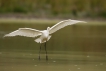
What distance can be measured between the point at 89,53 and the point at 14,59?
13.2 feet

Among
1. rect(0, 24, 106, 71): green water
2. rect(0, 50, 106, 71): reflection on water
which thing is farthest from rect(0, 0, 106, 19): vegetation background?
rect(0, 50, 106, 71): reflection on water

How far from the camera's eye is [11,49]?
67.7ft

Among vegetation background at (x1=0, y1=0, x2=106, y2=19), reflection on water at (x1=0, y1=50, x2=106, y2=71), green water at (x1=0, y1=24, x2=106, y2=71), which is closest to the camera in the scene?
reflection on water at (x1=0, y1=50, x2=106, y2=71)

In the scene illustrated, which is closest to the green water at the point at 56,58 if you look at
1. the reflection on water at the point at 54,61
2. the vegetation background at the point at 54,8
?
the reflection on water at the point at 54,61

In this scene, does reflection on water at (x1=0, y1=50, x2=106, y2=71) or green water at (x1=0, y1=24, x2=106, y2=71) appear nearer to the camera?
Answer: reflection on water at (x1=0, y1=50, x2=106, y2=71)

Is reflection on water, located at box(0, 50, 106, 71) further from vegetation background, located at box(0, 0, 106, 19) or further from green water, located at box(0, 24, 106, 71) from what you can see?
vegetation background, located at box(0, 0, 106, 19)

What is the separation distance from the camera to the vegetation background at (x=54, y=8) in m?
60.4

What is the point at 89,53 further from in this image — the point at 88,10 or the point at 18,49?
the point at 88,10

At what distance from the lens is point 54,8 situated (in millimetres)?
64938

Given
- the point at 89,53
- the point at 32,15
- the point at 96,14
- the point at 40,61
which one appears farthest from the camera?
the point at 96,14

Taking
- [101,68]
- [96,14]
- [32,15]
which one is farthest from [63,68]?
[96,14]

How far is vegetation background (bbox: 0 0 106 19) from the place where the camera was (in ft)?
198

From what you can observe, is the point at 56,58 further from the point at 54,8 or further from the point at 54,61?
the point at 54,8

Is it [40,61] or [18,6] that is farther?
[18,6]
